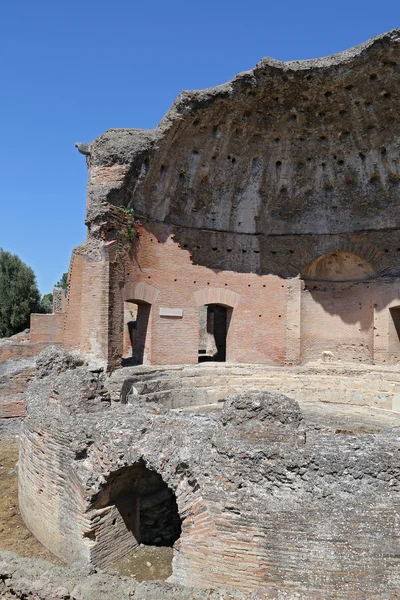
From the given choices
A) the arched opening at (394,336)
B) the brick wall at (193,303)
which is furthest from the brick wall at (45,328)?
the arched opening at (394,336)

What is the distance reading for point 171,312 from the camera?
12.6 metres

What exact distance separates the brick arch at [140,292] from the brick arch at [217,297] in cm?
134

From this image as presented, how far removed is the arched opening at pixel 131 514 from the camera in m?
5.64

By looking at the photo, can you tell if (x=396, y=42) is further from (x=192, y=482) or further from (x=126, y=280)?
(x=192, y=482)

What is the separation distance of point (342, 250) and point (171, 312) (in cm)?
544

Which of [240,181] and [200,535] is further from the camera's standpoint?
[240,181]

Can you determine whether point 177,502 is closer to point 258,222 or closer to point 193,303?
point 193,303

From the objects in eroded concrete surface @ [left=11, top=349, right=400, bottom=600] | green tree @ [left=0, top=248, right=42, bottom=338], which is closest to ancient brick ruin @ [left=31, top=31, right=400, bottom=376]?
eroded concrete surface @ [left=11, top=349, right=400, bottom=600]

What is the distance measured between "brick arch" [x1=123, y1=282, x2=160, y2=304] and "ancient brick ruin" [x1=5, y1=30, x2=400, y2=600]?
47mm

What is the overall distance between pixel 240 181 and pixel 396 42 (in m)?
5.15

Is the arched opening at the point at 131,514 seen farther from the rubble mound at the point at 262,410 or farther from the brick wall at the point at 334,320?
the brick wall at the point at 334,320

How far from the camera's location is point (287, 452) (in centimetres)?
471

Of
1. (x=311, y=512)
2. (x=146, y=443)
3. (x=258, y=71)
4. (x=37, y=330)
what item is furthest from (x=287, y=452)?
(x=37, y=330)

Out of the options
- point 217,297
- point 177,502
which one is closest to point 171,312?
point 217,297
